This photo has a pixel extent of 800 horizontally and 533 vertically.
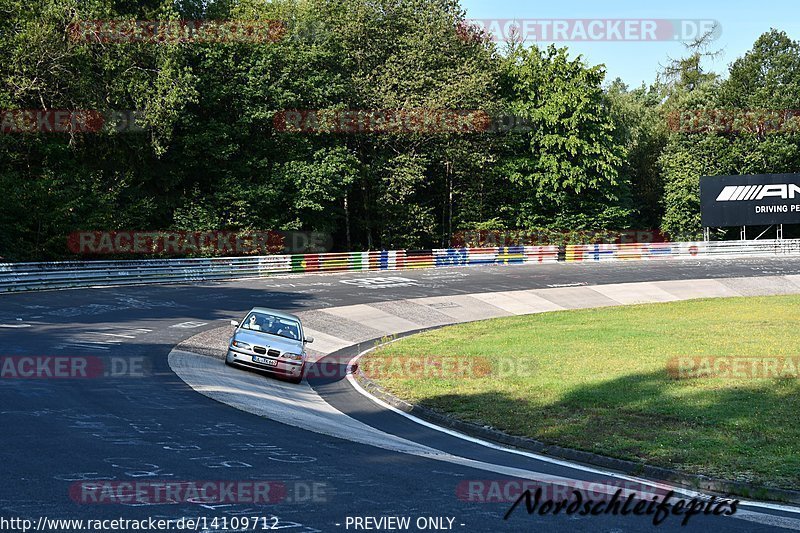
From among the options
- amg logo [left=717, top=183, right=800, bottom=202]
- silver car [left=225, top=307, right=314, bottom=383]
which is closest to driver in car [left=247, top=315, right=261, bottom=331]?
silver car [left=225, top=307, right=314, bottom=383]

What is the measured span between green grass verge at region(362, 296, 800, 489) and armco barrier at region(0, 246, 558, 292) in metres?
15.3

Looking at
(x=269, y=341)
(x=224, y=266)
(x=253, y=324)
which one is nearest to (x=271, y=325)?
(x=253, y=324)

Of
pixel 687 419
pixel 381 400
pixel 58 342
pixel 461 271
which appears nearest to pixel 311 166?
pixel 461 271

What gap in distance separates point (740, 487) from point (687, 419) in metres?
4.59

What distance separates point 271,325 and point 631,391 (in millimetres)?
9279

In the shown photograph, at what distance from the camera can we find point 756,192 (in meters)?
61.0

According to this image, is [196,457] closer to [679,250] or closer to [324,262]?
[324,262]

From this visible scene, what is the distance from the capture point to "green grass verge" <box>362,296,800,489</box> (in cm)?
1248

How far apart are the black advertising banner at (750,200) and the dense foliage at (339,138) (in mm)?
7505

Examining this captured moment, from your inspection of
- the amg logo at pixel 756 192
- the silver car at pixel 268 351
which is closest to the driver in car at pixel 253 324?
the silver car at pixel 268 351

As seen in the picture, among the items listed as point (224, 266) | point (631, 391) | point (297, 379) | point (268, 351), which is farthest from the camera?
point (224, 266)

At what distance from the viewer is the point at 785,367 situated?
20.1 meters

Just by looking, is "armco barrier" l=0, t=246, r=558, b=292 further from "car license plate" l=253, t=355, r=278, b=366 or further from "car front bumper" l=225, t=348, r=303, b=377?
"car license plate" l=253, t=355, r=278, b=366

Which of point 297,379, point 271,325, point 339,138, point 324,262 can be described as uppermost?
point 339,138
